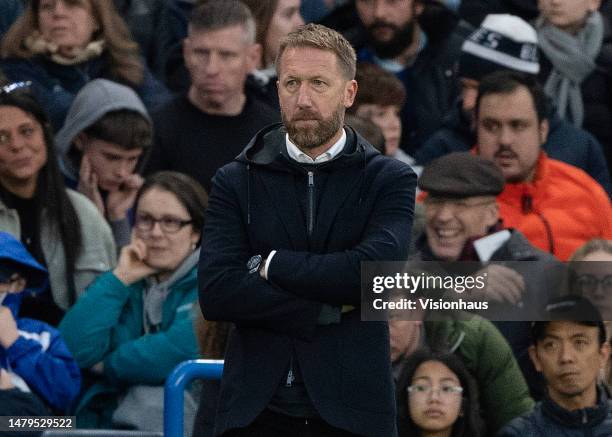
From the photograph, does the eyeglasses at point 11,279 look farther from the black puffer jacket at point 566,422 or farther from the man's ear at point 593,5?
the man's ear at point 593,5

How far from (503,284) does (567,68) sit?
8.84 feet

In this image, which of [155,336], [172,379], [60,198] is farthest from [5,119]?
[172,379]

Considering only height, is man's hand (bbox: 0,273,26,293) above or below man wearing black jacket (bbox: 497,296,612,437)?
above

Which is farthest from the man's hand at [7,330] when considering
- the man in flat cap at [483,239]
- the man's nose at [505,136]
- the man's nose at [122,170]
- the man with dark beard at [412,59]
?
the man with dark beard at [412,59]

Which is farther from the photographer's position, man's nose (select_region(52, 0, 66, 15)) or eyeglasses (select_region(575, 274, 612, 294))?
man's nose (select_region(52, 0, 66, 15))

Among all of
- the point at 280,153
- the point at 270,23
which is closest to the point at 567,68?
the point at 270,23

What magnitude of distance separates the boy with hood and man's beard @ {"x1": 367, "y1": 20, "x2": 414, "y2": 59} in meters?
1.70

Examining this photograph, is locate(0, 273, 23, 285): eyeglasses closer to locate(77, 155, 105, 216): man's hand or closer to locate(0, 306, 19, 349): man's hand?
locate(0, 306, 19, 349): man's hand

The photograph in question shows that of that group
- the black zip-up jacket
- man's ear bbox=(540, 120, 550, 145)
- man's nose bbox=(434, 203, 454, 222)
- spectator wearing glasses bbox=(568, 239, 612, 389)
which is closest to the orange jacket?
man's ear bbox=(540, 120, 550, 145)

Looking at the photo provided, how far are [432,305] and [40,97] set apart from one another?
272 centimetres

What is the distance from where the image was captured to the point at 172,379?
16.5ft

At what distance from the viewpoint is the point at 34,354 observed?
576cm

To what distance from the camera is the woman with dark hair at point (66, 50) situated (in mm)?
7426

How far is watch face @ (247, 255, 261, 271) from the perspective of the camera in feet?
13.6
